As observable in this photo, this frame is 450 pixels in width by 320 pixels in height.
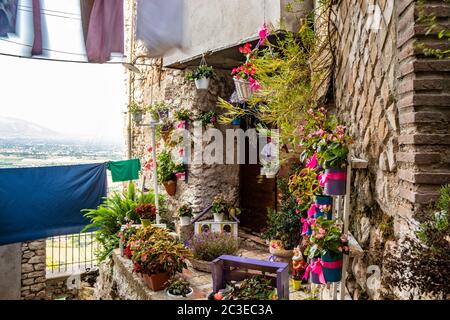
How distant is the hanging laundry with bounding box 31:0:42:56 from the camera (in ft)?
14.4

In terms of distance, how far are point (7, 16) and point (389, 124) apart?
4656 millimetres

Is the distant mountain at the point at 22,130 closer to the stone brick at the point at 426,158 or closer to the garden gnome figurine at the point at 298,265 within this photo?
the garden gnome figurine at the point at 298,265

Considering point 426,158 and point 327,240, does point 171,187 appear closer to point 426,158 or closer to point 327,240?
point 327,240

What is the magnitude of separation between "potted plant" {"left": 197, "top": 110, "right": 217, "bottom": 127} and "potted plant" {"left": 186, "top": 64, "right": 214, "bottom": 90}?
0.47 m

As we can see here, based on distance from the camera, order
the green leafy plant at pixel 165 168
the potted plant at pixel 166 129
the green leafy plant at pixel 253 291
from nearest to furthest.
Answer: the green leafy plant at pixel 253 291 < the green leafy plant at pixel 165 168 < the potted plant at pixel 166 129

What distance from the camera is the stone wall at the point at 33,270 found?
20.7 ft

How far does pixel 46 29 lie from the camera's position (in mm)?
4516

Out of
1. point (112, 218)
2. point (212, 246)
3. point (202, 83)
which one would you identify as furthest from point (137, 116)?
point (212, 246)

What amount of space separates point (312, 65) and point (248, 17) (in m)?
1.23

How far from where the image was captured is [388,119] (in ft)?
6.05

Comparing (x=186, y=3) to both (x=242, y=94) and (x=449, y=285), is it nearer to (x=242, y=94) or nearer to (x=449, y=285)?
(x=242, y=94)

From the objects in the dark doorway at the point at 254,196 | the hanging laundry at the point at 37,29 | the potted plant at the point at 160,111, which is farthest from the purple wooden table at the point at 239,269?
the hanging laundry at the point at 37,29

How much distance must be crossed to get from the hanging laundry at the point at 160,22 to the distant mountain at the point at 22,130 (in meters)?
3.22
